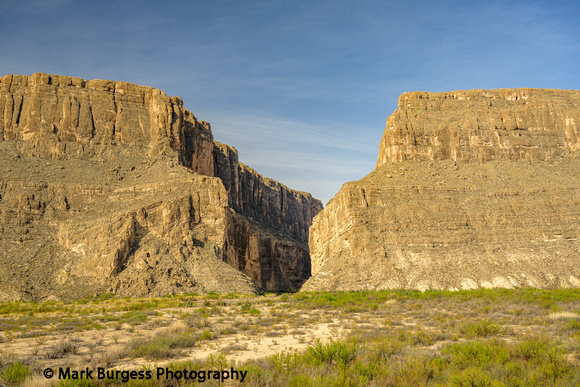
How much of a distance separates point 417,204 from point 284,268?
179ft

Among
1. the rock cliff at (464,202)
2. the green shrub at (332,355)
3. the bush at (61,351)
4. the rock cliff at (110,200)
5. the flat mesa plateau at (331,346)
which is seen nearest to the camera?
the flat mesa plateau at (331,346)

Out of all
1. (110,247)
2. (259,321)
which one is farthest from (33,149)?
(259,321)

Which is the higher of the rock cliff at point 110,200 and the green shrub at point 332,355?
the rock cliff at point 110,200

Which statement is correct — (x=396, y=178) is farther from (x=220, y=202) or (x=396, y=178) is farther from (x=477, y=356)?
(x=477, y=356)

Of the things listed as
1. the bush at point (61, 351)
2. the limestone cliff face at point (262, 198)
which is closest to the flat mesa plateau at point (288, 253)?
the bush at point (61, 351)

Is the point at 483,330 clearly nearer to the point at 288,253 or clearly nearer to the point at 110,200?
the point at 110,200

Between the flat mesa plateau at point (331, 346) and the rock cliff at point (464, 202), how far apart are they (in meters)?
30.9

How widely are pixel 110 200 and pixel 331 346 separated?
6941 cm

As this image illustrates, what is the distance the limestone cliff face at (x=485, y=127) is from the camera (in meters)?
94.0

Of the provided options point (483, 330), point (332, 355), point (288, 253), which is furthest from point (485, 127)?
point (332, 355)

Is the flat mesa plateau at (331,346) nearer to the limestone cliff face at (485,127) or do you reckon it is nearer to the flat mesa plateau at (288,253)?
the flat mesa plateau at (288,253)

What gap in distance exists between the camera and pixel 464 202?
7950 centimetres

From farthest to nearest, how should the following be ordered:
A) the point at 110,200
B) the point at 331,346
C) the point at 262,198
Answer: the point at 262,198
the point at 110,200
the point at 331,346

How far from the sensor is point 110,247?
65.4 metres
